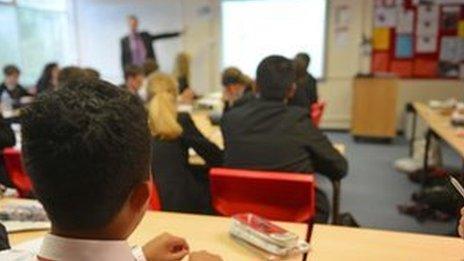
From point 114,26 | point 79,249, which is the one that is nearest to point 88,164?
point 79,249

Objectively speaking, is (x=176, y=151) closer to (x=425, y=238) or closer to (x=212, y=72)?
(x=425, y=238)

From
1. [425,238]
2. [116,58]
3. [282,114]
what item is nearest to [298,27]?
[116,58]

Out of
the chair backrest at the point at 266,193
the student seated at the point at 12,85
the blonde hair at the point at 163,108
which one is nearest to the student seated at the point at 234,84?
the blonde hair at the point at 163,108

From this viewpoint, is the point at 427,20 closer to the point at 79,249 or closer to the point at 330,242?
the point at 330,242

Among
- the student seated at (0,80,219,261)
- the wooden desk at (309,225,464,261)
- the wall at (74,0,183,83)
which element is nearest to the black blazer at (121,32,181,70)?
the wall at (74,0,183,83)

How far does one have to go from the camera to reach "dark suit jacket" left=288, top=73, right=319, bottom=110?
3646mm

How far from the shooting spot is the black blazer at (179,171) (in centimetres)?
225

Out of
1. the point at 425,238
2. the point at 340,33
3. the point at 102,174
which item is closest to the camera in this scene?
the point at 102,174

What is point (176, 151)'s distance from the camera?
231 centimetres

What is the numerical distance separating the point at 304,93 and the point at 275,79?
5.23 feet

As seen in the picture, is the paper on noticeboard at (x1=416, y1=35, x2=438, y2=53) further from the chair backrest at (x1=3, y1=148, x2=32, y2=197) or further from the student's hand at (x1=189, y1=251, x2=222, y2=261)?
the student's hand at (x1=189, y1=251, x2=222, y2=261)

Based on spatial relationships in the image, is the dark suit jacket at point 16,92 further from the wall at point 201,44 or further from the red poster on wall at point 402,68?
the red poster on wall at point 402,68

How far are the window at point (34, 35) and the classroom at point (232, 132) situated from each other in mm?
26

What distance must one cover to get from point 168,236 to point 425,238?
2.59 feet
